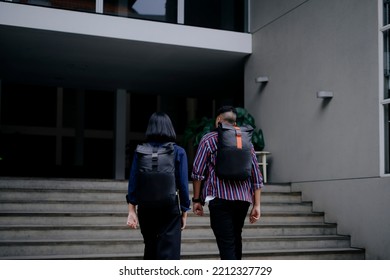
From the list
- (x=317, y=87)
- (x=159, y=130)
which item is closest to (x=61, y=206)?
(x=159, y=130)

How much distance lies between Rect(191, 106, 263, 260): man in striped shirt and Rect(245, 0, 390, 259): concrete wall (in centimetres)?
279

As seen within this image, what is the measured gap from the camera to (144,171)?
392cm

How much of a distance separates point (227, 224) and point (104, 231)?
8.92 ft

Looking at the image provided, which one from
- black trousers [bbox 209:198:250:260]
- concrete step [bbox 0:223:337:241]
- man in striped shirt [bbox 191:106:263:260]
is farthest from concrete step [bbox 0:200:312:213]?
black trousers [bbox 209:198:250:260]

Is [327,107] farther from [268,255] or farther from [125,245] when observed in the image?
[125,245]

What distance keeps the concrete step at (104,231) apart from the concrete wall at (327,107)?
0.71 metres

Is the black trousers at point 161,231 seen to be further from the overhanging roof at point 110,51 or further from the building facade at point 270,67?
the overhanging roof at point 110,51

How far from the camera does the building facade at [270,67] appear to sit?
694 cm

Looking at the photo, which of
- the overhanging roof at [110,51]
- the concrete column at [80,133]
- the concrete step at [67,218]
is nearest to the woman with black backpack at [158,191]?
the concrete step at [67,218]

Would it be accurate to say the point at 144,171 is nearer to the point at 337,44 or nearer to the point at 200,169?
the point at 200,169

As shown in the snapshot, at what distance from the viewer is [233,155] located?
4277mm

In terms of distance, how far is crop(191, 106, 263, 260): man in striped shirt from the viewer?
423 centimetres

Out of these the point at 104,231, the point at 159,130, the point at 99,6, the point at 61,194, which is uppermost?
the point at 99,6

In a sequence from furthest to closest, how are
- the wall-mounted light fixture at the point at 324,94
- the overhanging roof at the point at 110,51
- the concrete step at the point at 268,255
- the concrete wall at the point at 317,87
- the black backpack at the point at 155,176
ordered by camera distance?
the overhanging roof at the point at 110,51 → the wall-mounted light fixture at the point at 324,94 → the concrete wall at the point at 317,87 → the concrete step at the point at 268,255 → the black backpack at the point at 155,176
